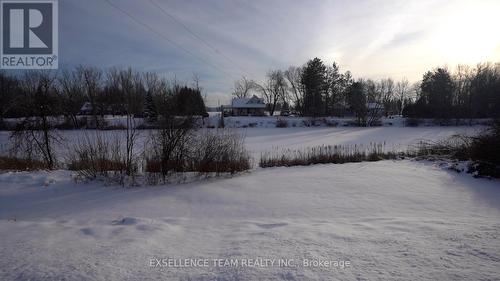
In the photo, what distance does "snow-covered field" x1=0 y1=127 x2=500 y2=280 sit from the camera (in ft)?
10.2

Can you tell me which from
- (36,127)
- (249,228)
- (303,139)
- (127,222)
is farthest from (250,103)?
(249,228)

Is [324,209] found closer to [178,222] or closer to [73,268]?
[178,222]

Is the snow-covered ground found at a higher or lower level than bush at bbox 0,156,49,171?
higher

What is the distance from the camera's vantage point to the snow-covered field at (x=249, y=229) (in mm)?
3109

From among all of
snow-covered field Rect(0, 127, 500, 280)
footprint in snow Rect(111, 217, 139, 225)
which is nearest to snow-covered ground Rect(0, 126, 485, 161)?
snow-covered field Rect(0, 127, 500, 280)

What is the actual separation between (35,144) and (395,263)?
585 inches

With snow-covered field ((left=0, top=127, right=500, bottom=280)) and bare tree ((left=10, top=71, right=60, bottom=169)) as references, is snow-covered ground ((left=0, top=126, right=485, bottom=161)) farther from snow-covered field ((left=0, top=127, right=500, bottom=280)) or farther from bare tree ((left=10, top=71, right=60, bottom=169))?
snow-covered field ((left=0, top=127, right=500, bottom=280))

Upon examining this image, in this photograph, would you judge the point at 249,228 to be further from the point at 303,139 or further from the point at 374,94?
the point at 374,94

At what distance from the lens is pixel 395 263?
3219 mm

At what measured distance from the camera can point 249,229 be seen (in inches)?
177

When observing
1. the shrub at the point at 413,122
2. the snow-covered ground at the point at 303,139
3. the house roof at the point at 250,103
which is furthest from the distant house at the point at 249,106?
the snow-covered ground at the point at 303,139

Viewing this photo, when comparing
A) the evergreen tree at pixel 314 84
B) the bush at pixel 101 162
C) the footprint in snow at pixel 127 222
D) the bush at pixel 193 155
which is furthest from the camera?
the evergreen tree at pixel 314 84

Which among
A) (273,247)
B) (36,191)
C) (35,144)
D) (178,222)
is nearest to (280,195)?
(178,222)

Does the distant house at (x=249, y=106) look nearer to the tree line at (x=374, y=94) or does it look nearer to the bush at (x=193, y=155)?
the tree line at (x=374, y=94)
